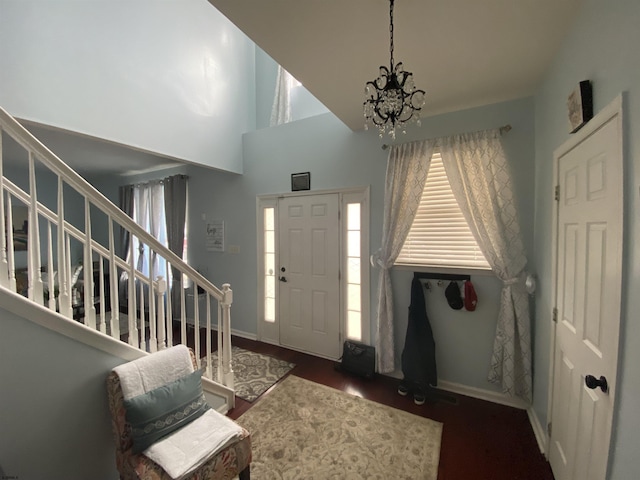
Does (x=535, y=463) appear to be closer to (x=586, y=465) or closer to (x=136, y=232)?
(x=586, y=465)

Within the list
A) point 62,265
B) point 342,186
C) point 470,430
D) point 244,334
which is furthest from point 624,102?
point 244,334

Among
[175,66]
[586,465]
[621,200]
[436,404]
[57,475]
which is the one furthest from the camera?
[175,66]

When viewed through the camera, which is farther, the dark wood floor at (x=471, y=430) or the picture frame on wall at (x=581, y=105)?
the dark wood floor at (x=471, y=430)

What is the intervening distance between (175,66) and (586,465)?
4.27 metres

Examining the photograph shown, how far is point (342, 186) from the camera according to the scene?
2896mm

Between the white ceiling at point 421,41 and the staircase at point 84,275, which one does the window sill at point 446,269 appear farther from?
the staircase at point 84,275

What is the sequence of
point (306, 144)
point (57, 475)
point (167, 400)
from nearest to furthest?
point (57, 475)
point (167, 400)
point (306, 144)

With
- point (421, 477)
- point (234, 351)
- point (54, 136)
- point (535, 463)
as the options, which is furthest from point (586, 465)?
point (54, 136)

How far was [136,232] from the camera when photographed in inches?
67.1

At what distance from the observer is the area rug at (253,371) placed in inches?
96.8

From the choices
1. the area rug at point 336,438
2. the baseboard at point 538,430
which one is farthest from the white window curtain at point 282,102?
the baseboard at point 538,430

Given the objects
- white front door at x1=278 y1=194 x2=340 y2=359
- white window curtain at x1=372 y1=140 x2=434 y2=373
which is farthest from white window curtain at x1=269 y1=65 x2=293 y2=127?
white window curtain at x1=372 y1=140 x2=434 y2=373

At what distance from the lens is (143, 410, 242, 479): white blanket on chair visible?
1248mm

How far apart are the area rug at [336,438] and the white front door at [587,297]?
809 millimetres
